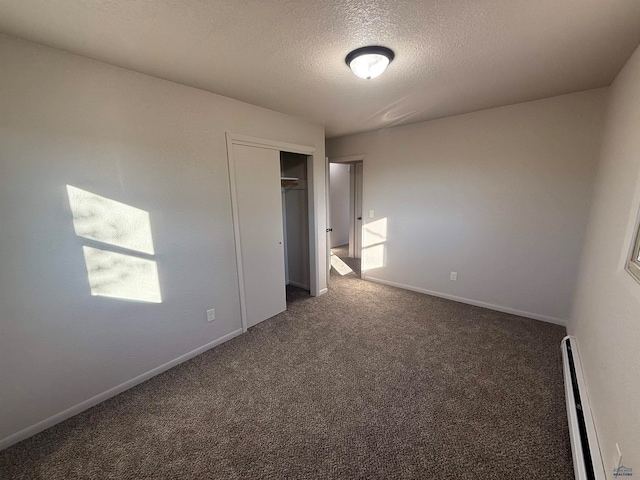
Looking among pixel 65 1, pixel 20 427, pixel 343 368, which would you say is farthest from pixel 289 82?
pixel 20 427

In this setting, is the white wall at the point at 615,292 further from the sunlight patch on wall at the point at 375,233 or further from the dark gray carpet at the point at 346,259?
the dark gray carpet at the point at 346,259

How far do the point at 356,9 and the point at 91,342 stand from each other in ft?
9.00

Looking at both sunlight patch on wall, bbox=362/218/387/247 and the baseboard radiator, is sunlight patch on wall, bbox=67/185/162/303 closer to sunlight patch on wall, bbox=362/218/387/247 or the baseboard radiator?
the baseboard radiator

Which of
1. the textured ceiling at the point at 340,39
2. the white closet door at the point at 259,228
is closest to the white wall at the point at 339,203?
the white closet door at the point at 259,228

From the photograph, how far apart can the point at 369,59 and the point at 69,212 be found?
7.38ft

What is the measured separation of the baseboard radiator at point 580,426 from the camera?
1.27 m

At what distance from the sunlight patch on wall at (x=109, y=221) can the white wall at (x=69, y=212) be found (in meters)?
0.05

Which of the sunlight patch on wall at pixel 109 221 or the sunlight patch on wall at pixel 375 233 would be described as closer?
the sunlight patch on wall at pixel 109 221

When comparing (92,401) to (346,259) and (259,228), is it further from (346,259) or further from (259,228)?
(346,259)

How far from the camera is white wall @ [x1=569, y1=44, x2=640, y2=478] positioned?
44.1 inches

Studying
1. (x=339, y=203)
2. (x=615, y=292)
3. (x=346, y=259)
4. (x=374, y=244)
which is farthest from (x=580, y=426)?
(x=339, y=203)

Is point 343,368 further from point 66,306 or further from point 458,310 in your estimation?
point 66,306

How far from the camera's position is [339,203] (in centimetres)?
685

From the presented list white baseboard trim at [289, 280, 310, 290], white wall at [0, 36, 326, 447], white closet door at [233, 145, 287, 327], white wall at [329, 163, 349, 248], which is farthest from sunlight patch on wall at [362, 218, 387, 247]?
white wall at [0, 36, 326, 447]
